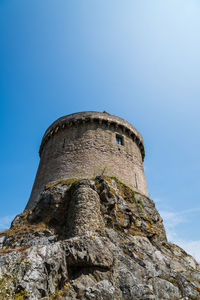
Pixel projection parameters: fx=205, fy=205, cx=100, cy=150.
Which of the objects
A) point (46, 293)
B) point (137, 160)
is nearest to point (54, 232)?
point (46, 293)

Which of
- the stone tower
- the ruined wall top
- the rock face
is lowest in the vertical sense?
the rock face

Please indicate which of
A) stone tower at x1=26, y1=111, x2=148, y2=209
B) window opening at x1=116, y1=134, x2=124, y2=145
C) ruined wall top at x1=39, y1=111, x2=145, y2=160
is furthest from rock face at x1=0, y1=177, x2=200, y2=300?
ruined wall top at x1=39, y1=111, x2=145, y2=160

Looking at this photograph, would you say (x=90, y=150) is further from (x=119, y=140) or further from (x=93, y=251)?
(x=93, y=251)

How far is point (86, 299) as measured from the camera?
5.01 metres

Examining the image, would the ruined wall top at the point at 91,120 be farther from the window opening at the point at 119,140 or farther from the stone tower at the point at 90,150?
the window opening at the point at 119,140

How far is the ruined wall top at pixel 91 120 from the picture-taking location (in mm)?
14914

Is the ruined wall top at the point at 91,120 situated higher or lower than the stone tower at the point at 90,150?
higher

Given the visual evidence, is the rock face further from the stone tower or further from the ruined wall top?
the ruined wall top

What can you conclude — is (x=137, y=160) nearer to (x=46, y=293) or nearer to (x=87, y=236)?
(x=87, y=236)

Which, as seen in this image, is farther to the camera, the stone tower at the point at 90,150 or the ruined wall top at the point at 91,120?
the ruined wall top at the point at 91,120

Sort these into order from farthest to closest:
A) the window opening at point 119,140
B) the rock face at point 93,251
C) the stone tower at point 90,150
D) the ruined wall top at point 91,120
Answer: the ruined wall top at point 91,120
the window opening at point 119,140
the stone tower at point 90,150
the rock face at point 93,251

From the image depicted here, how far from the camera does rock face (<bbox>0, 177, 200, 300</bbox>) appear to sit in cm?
516

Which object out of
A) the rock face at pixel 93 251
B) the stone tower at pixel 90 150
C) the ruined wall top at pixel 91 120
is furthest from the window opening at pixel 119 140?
the rock face at pixel 93 251

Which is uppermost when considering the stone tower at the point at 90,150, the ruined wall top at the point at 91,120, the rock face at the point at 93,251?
the ruined wall top at the point at 91,120
